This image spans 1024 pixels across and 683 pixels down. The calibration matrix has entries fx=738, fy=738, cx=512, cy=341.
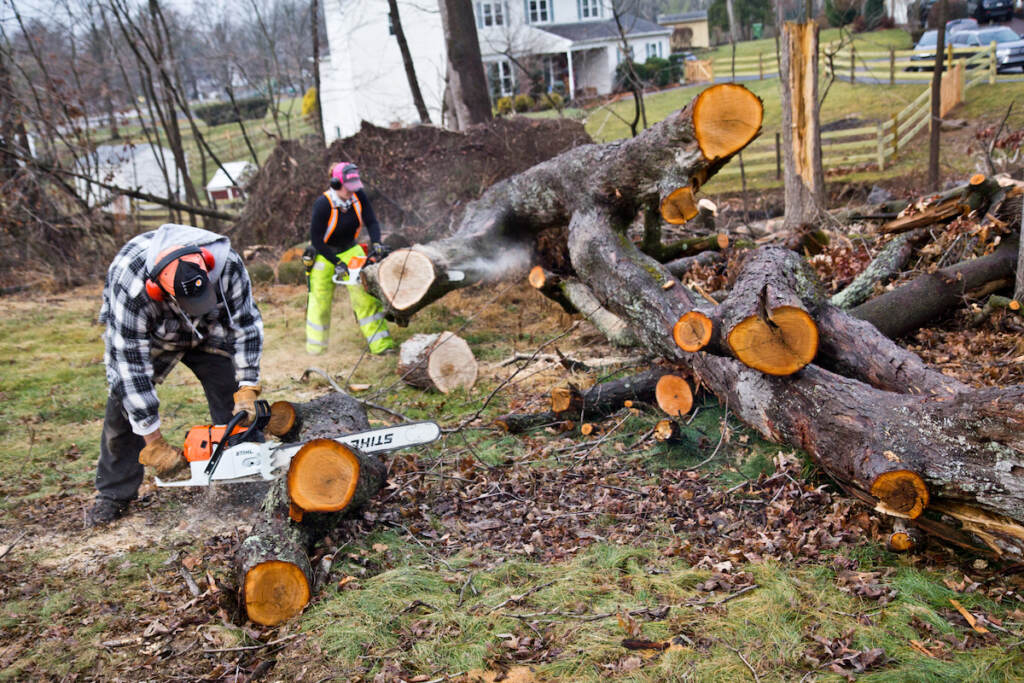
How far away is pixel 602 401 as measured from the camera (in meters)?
4.99

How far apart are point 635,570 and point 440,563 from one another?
920 millimetres

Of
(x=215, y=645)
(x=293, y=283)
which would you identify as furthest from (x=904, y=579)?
(x=293, y=283)

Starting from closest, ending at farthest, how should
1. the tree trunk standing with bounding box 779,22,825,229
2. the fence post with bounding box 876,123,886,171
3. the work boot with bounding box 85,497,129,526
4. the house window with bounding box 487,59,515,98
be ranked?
the work boot with bounding box 85,497,129,526
the tree trunk standing with bounding box 779,22,825,229
the fence post with bounding box 876,123,886,171
the house window with bounding box 487,59,515,98

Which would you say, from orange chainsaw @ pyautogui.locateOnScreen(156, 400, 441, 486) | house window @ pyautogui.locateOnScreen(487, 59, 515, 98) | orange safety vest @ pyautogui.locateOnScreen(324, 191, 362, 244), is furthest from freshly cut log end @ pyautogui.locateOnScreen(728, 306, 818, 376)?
house window @ pyautogui.locateOnScreen(487, 59, 515, 98)

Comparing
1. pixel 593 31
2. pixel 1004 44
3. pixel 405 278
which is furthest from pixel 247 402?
pixel 593 31

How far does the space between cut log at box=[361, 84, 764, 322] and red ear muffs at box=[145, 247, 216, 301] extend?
210 cm

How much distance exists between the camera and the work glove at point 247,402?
3.88 meters

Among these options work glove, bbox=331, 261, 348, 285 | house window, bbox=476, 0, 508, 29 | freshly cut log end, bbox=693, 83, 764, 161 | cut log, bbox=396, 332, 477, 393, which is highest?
house window, bbox=476, 0, 508, 29

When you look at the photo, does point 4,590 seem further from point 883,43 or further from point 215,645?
point 883,43

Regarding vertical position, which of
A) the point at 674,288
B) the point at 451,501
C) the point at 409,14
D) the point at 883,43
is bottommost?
the point at 451,501

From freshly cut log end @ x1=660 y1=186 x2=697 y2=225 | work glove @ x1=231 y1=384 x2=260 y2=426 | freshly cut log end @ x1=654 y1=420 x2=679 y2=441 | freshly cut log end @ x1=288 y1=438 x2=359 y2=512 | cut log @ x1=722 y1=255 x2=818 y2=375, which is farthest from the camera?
freshly cut log end @ x1=660 y1=186 x2=697 y2=225

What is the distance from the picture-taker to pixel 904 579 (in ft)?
9.92

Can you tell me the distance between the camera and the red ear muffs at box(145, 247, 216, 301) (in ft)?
12.1

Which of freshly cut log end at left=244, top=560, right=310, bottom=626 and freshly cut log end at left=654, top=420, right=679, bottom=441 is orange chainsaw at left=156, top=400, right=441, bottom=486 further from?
freshly cut log end at left=654, top=420, right=679, bottom=441
